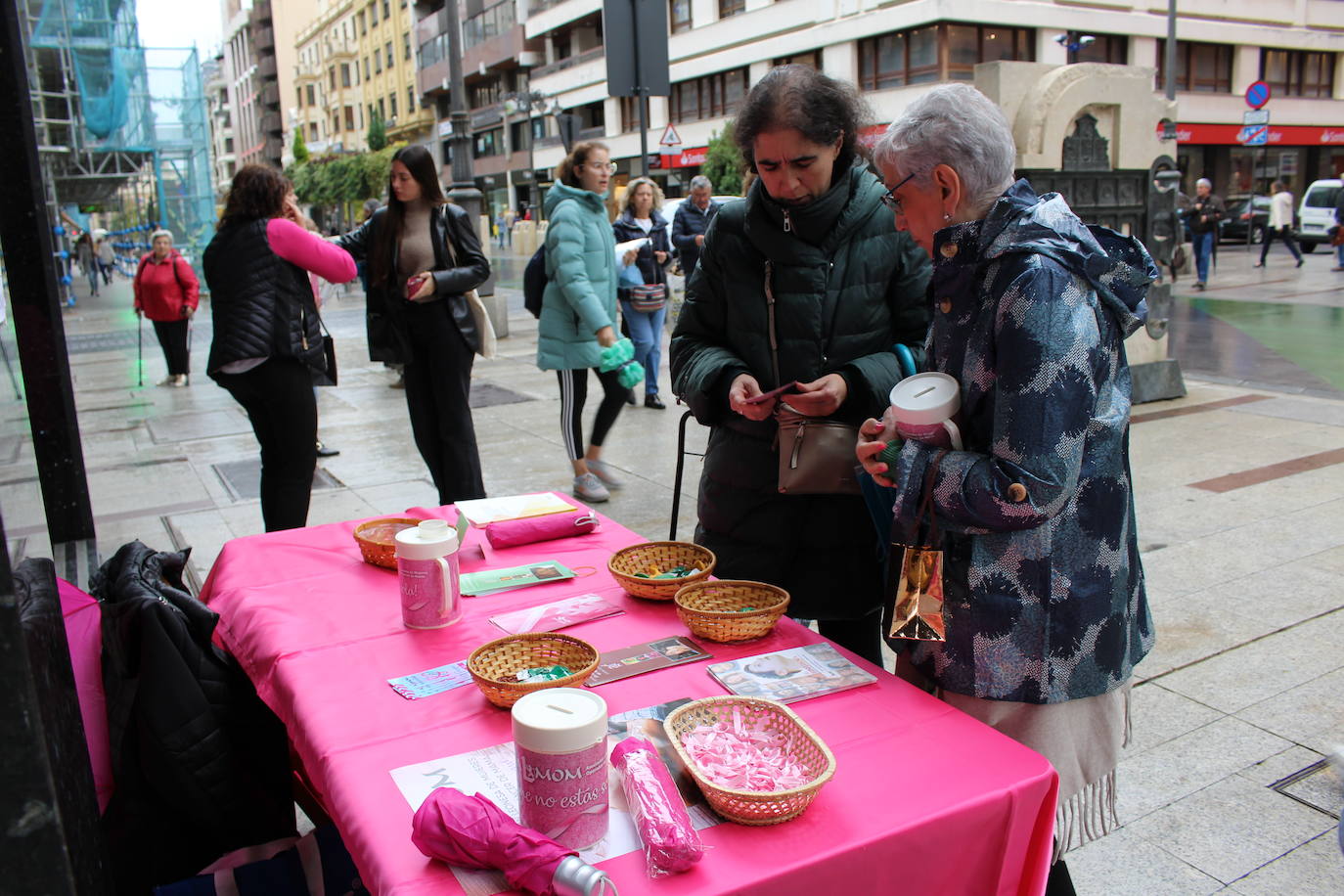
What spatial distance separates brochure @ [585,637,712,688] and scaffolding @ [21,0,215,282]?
14835 mm

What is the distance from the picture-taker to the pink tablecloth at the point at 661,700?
4.44 ft

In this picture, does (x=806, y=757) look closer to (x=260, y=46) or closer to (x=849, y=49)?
(x=849, y=49)

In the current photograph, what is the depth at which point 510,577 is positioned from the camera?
2.42 metres

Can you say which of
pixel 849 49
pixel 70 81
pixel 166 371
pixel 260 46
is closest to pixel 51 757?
pixel 166 371

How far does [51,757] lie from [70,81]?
2187cm

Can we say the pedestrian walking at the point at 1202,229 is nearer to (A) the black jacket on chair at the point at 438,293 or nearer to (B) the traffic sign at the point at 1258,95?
(B) the traffic sign at the point at 1258,95

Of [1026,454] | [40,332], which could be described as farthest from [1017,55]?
[1026,454]

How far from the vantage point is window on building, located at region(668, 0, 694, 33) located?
123 feet

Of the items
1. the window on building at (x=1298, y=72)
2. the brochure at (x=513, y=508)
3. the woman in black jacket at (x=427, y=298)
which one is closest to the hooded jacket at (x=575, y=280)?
the woman in black jacket at (x=427, y=298)

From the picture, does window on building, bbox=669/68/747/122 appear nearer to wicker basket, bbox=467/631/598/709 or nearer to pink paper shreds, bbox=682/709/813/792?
wicker basket, bbox=467/631/598/709

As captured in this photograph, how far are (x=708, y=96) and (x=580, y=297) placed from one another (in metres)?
34.2

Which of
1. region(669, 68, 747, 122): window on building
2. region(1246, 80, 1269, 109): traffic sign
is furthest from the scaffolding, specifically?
region(1246, 80, 1269, 109): traffic sign

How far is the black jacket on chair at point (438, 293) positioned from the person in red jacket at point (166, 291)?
6.93 m

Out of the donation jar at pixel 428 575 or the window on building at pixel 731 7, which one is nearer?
the donation jar at pixel 428 575
